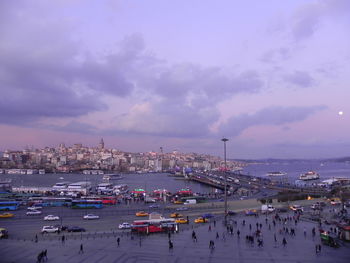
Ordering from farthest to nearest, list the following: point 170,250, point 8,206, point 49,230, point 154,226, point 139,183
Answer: point 139,183 → point 8,206 → point 49,230 → point 154,226 → point 170,250

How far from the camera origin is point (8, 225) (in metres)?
12.6

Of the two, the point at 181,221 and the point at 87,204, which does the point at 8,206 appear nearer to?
the point at 87,204

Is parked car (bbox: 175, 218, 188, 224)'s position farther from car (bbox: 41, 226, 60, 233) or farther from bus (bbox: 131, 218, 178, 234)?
car (bbox: 41, 226, 60, 233)

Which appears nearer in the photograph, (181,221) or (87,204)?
(181,221)

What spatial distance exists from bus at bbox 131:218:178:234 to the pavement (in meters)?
0.27

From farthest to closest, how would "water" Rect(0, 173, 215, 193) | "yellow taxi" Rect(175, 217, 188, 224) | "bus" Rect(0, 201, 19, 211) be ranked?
1. "water" Rect(0, 173, 215, 193)
2. "bus" Rect(0, 201, 19, 211)
3. "yellow taxi" Rect(175, 217, 188, 224)

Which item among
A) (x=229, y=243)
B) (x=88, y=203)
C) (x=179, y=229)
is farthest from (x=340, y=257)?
(x=88, y=203)

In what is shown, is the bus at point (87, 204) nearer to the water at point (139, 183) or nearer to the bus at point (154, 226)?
the bus at point (154, 226)

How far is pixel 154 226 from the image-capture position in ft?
35.5

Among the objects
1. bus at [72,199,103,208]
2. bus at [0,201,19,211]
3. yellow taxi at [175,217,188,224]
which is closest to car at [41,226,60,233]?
yellow taxi at [175,217,188,224]

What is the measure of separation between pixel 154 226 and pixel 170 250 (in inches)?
93.7

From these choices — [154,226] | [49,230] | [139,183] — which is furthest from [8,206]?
[139,183]

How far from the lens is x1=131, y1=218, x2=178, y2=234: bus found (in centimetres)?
1065

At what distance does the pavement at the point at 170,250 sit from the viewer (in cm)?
778
